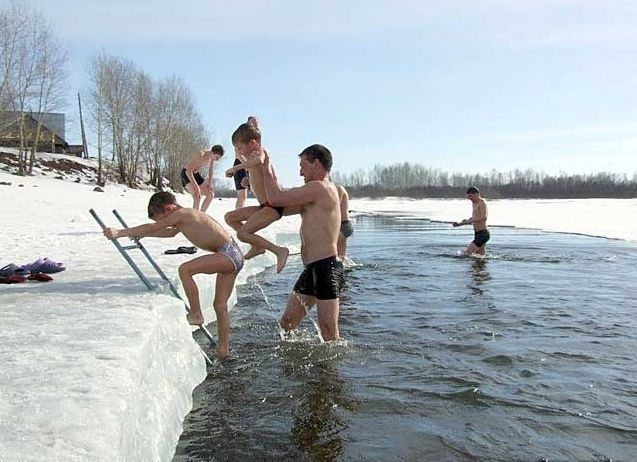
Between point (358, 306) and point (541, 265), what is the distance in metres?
5.93

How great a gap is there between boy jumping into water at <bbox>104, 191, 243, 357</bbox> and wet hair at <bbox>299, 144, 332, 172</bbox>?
3.46ft

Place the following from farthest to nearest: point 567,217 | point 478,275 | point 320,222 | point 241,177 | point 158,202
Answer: point 567,217, point 478,275, point 241,177, point 320,222, point 158,202

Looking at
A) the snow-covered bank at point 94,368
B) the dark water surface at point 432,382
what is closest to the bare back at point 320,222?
the dark water surface at point 432,382

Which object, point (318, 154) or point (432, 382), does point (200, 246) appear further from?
point (432, 382)

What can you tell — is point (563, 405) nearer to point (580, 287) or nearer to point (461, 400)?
point (461, 400)

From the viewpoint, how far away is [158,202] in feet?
16.9

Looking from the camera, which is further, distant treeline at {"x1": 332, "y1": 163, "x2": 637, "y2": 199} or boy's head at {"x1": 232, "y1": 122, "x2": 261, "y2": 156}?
distant treeline at {"x1": 332, "y1": 163, "x2": 637, "y2": 199}

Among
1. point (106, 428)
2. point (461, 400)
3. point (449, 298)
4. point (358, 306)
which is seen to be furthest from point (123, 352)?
point (449, 298)

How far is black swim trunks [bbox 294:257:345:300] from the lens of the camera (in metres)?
5.46

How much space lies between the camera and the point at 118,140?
48312mm

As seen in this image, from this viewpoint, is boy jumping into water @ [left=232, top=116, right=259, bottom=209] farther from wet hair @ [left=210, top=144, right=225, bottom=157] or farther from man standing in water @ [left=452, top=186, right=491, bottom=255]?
man standing in water @ [left=452, top=186, right=491, bottom=255]

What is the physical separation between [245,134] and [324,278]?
1498 millimetres

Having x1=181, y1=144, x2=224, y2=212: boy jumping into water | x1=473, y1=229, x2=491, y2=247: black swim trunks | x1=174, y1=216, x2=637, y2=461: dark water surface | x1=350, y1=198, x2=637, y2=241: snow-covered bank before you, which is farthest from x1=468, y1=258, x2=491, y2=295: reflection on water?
x1=350, y1=198, x2=637, y2=241: snow-covered bank

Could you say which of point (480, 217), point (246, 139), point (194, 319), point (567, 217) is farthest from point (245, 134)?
point (567, 217)
